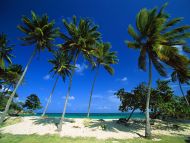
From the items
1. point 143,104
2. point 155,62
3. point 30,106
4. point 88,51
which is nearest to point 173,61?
point 155,62

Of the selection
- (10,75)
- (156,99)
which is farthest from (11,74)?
(156,99)

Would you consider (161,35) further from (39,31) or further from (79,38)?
(39,31)


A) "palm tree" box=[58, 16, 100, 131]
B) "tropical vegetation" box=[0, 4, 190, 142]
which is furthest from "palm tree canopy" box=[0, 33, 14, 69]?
"palm tree" box=[58, 16, 100, 131]

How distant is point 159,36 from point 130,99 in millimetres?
9465

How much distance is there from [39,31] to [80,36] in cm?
501

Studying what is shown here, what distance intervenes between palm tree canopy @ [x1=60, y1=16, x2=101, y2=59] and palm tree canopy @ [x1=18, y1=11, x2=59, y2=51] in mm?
2046

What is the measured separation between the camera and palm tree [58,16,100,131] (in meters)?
17.2

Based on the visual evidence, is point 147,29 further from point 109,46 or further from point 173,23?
point 109,46

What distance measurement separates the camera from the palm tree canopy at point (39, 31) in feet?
58.3

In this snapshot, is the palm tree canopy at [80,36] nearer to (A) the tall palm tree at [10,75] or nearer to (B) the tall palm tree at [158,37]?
(B) the tall palm tree at [158,37]

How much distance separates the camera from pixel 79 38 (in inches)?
672

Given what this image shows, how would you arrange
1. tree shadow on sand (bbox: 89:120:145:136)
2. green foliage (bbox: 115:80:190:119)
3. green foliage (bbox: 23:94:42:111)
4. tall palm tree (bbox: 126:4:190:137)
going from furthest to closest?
green foliage (bbox: 23:94:42:111), green foliage (bbox: 115:80:190:119), tree shadow on sand (bbox: 89:120:145:136), tall palm tree (bbox: 126:4:190:137)

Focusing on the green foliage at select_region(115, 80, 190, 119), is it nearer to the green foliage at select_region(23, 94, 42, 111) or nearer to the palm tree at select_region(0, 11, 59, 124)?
the palm tree at select_region(0, 11, 59, 124)

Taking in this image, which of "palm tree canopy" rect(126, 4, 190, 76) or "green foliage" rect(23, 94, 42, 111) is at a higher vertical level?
"palm tree canopy" rect(126, 4, 190, 76)
